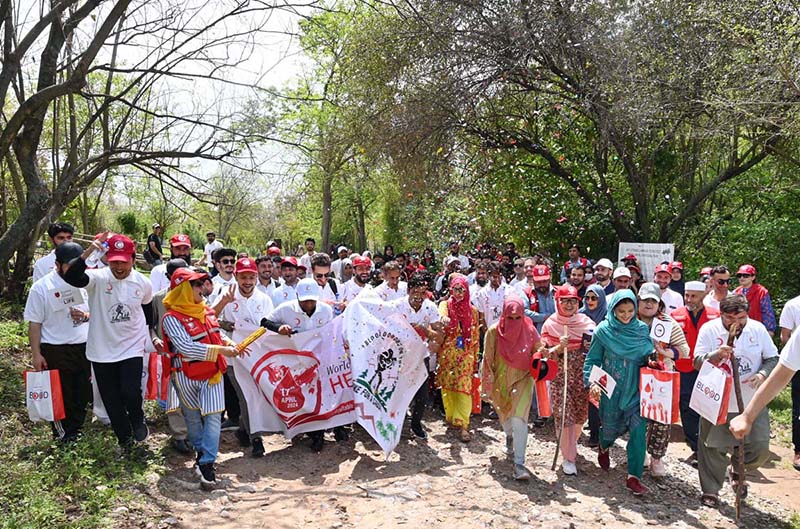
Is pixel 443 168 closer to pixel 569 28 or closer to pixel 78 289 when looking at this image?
pixel 569 28

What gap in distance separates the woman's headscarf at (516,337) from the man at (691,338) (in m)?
1.90

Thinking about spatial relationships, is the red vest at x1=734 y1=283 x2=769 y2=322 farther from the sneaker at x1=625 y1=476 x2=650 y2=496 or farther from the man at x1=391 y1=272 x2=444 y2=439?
the man at x1=391 y1=272 x2=444 y2=439

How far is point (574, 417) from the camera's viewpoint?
5.81m

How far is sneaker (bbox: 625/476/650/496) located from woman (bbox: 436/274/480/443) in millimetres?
1833

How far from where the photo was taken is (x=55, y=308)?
546cm

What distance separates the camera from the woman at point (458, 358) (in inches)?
266

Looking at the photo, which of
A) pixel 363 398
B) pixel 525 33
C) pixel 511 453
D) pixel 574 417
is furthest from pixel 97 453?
pixel 525 33

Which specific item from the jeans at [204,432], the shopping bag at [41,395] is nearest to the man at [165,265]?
the shopping bag at [41,395]

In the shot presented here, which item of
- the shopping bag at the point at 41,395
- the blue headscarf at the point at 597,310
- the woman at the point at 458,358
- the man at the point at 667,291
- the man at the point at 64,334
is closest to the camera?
the shopping bag at the point at 41,395

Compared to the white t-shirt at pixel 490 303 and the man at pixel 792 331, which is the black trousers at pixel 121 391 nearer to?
the white t-shirt at pixel 490 303

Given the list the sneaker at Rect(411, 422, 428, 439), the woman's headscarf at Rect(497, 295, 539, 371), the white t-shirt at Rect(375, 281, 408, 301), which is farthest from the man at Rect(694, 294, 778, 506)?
the white t-shirt at Rect(375, 281, 408, 301)

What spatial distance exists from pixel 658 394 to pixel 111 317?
4736 millimetres

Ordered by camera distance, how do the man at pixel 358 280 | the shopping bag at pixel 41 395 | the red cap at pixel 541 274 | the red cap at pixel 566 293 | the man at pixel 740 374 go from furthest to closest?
the man at pixel 358 280 < the red cap at pixel 541 274 < the red cap at pixel 566 293 < the shopping bag at pixel 41 395 < the man at pixel 740 374

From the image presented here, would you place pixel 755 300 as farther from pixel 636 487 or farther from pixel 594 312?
pixel 636 487
